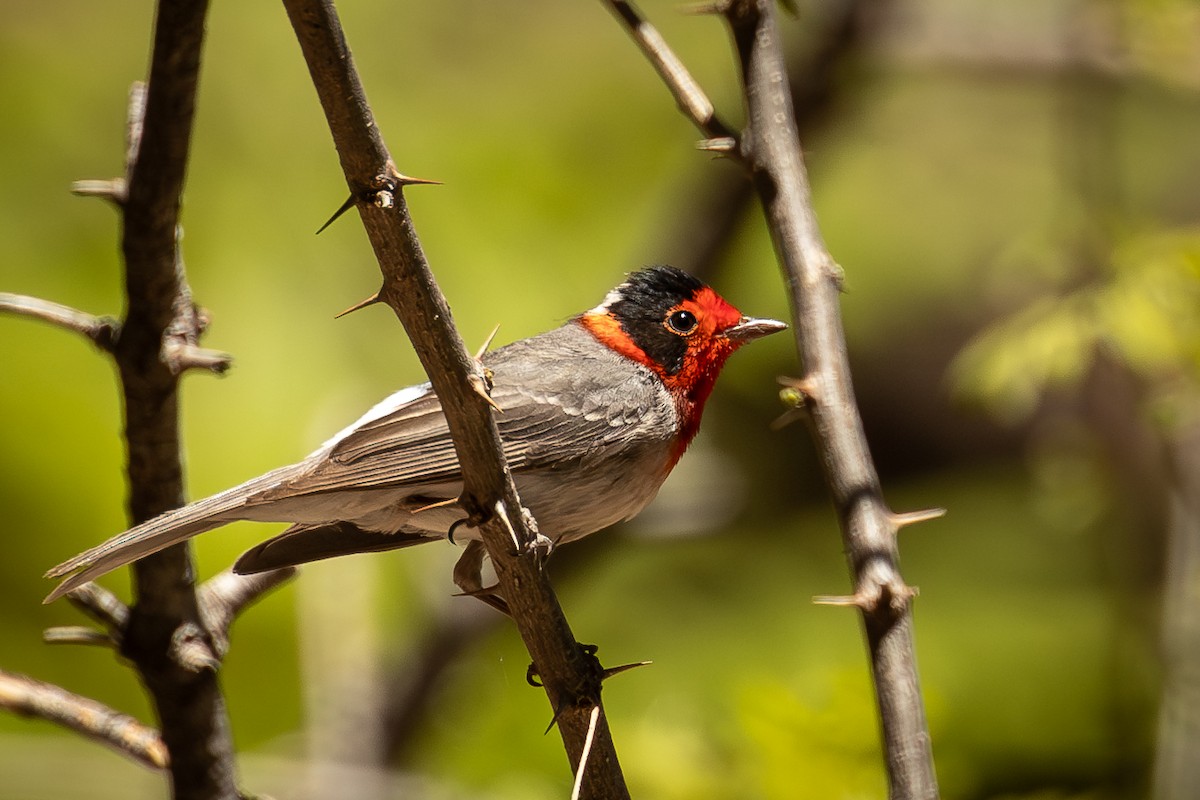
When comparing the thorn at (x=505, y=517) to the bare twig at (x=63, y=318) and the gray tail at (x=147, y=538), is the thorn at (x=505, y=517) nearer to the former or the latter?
the gray tail at (x=147, y=538)

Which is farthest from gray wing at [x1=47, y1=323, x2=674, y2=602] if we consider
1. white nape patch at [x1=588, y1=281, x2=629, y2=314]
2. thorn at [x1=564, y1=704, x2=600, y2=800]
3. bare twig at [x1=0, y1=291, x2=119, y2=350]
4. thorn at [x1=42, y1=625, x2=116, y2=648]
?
thorn at [x1=564, y1=704, x2=600, y2=800]

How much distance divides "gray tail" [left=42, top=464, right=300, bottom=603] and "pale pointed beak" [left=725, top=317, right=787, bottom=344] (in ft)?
4.89

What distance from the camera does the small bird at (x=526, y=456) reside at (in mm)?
2693

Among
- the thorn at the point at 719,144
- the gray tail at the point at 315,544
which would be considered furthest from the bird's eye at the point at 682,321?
the gray tail at the point at 315,544

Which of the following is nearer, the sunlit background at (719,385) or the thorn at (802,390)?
the thorn at (802,390)

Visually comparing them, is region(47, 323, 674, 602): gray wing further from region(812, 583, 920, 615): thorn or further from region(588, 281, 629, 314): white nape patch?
region(812, 583, 920, 615): thorn

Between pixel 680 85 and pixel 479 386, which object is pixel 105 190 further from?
pixel 680 85

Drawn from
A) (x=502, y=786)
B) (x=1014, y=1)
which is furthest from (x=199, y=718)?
(x=1014, y=1)

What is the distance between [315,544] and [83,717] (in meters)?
0.65

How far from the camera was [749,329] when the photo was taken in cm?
340

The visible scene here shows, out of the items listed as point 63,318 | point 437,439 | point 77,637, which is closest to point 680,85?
point 437,439

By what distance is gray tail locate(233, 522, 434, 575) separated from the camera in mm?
2773

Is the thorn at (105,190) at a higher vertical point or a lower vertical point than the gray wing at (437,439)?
higher

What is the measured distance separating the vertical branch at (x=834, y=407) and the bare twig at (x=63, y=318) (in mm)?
1465
